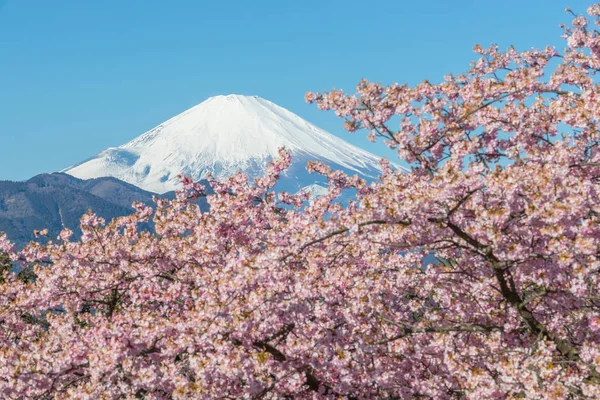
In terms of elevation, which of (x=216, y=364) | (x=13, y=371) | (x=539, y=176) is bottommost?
(x=13, y=371)

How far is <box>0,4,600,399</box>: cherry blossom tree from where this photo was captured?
7266 mm

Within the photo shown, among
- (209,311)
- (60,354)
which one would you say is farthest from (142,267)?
(209,311)

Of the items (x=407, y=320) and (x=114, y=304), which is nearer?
(x=407, y=320)

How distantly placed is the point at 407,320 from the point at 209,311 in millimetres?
4325

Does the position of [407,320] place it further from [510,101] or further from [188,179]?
[188,179]

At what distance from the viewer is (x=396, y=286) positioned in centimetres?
1025

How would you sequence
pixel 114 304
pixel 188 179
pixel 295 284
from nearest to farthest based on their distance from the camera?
pixel 295 284 → pixel 114 304 → pixel 188 179

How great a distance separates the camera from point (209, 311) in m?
7.93

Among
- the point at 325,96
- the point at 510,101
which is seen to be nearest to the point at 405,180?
the point at 510,101

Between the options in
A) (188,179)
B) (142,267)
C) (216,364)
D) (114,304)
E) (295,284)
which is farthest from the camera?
(188,179)

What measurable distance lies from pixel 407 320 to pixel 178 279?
163 inches

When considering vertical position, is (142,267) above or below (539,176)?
below

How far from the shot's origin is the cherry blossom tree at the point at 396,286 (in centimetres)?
727

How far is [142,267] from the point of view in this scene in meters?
11.9
